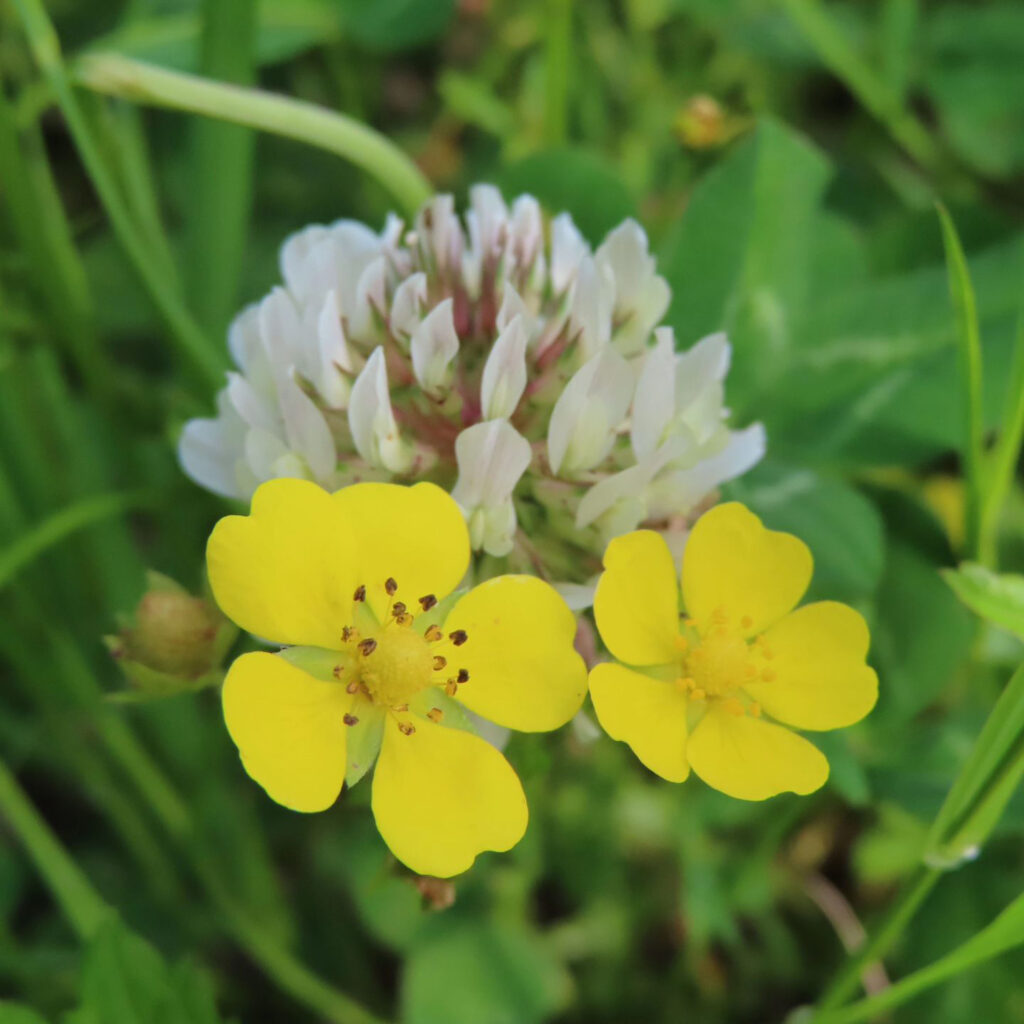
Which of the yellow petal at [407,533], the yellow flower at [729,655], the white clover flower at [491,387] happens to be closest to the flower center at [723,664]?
the yellow flower at [729,655]

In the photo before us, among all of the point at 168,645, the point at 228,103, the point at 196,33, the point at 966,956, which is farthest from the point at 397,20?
the point at 966,956

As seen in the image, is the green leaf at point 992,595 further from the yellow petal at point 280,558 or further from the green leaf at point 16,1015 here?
the green leaf at point 16,1015

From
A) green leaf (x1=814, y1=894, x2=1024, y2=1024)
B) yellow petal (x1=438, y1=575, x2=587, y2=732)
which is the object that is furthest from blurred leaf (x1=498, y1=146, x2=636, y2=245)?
green leaf (x1=814, y1=894, x2=1024, y2=1024)

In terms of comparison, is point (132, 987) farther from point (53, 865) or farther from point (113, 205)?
point (113, 205)

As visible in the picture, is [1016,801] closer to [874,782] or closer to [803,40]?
[874,782]

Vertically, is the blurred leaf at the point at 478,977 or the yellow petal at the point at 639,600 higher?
the yellow petal at the point at 639,600

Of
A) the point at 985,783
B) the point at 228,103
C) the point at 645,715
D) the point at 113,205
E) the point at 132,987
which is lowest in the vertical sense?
the point at 132,987

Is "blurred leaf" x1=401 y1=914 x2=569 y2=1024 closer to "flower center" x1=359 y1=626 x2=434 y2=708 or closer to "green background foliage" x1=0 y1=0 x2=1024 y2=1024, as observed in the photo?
"green background foliage" x1=0 y1=0 x2=1024 y2=1024
